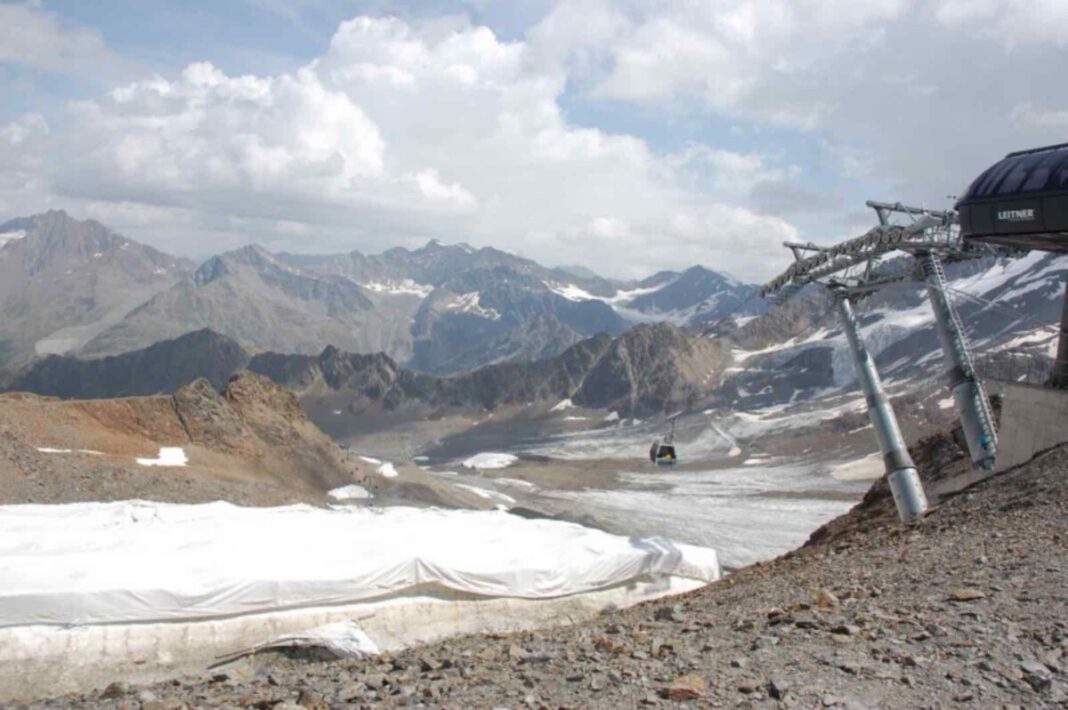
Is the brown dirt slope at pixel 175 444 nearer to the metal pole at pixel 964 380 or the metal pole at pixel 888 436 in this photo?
the metal pole at pixel 888 436

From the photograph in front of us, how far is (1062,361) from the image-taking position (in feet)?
83.6

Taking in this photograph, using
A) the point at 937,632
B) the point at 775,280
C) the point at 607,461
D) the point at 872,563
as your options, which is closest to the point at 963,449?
the point at 775,280

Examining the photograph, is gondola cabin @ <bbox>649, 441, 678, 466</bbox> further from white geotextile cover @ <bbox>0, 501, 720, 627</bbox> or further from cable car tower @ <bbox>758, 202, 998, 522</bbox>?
cable car tower @ <bbox>758, 202, 998, 522</bbox>

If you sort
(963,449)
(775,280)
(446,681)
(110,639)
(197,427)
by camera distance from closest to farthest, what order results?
(446,681) → (110,639) → (775,280) → (963,449) → (197,427)

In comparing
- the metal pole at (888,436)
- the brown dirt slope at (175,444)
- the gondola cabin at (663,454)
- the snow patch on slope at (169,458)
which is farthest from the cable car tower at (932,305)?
the snow patch on slope at (169,458)

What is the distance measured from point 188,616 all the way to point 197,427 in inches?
2800

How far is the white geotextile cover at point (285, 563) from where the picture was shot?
23.7 metres

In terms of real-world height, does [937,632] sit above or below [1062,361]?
below

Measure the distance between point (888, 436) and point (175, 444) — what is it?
244ft

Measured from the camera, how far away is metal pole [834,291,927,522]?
25.3 metres

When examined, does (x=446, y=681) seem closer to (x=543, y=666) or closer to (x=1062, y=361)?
(x=543, y=666)

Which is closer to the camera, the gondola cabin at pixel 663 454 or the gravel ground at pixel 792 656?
the gravel ground at pixel 792 656

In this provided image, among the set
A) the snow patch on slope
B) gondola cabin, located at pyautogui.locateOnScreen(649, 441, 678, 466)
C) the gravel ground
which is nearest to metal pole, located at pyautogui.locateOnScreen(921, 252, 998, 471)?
the gravel ground

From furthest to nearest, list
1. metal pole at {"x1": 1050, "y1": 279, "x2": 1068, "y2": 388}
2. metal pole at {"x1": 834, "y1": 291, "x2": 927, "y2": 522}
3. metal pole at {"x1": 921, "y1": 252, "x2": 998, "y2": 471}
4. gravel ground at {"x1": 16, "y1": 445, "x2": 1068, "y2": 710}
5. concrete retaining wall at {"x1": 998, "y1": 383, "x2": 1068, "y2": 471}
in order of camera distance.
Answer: metal pole at {"x1": 921, "y1": 252, "x2": 998, "y2": 471} → metal pole at {"x1": 834, "y1": 291, "x2": 927, "y2": 522} → metal pole at {"x1": 1050, "y1": 279, "x2": 1068, "y2": 388} → concrete retaining wall at {"x1": 998, "y1": 383, "x2": 1068, "y2": 471} → gravel ground at {"x1": 16, "y1": 445, "x2": 1068, "y2": 710}
